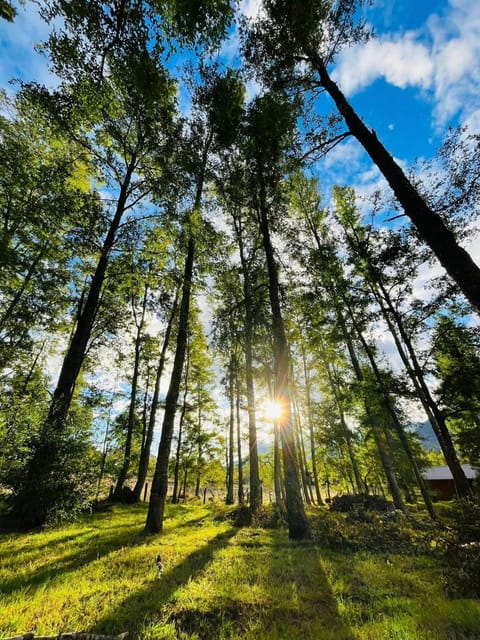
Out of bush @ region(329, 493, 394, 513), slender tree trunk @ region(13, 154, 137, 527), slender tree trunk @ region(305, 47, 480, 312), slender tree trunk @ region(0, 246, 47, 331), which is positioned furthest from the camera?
bush @ region(329, 493, 394, 513)

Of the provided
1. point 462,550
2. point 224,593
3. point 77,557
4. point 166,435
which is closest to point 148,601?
point 224,593

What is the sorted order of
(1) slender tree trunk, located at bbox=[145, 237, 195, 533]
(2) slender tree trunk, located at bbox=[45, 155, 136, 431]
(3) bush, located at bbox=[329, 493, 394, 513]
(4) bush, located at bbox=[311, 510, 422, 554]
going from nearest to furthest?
(4) bush, located at bbox=[311, 510, 422, 554], (2) slender tree trunk, located at bbox=[45, 155, 136, 431], (1) slender tree trunk, located at bbox=[145, 237, 195, 533], (3) bush, located at bbox=[329, 493, 394, 513]

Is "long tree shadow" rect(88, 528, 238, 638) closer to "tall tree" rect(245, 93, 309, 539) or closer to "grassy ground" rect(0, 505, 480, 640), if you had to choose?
"grassy ground" rect(0, 505, 480, 640)

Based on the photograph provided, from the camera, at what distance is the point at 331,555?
18.8 feet

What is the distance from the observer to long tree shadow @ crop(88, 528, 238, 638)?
2781 millimetres

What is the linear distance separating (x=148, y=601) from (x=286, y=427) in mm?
5088

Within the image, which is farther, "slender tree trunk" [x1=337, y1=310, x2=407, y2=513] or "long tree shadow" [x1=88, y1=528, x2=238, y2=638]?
"slender tree trunk" [x1=337, y1=310, x2=407, y2=513]

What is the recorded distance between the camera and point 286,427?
7715 millimetres

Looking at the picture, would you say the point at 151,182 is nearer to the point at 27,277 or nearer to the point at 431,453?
the point at 27,277

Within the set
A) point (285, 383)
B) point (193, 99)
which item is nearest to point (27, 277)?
point (193, 99)

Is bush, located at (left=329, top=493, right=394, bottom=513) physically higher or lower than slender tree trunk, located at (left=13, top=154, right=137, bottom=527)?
lower

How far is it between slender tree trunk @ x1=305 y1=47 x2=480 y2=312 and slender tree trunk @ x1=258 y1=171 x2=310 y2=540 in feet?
13.9

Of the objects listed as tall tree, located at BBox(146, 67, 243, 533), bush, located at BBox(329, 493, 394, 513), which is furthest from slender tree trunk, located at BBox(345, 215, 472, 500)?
tall tree, located at BBox(146, 67, 243, 533)

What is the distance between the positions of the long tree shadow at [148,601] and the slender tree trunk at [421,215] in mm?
5850
